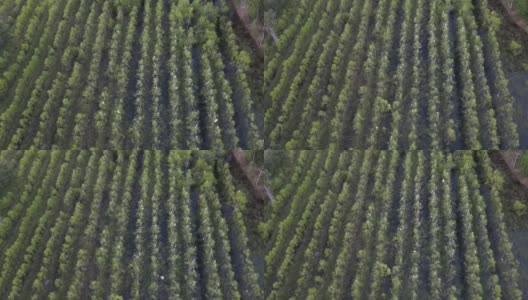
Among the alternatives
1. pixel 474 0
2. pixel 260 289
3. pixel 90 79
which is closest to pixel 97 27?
pixel 90 79

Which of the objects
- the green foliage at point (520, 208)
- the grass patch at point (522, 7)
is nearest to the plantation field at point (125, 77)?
the green foliage at point (520, 208)

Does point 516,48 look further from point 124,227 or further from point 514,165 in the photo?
point 124,227

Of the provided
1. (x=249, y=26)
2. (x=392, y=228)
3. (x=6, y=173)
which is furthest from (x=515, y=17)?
(x=6, y=173)

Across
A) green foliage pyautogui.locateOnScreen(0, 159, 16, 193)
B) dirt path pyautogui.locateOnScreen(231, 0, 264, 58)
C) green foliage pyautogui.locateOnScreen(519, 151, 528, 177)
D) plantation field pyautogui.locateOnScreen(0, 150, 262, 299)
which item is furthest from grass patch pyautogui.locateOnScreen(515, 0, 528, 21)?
green foliage pyautogui.locateOnScreen(0, 159, 16, 193)

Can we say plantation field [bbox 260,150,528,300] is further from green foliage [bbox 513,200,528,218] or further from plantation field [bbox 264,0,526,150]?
plantation field [bbox 264,0,526,150]

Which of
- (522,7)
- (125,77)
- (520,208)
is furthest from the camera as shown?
(522,7)
